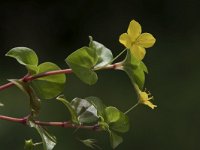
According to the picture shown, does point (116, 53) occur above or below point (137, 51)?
below

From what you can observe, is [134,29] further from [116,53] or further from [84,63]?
[116,53]

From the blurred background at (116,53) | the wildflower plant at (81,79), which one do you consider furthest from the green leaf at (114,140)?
the blurred background at (116,53)

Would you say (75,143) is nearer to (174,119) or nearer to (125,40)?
(174,119)

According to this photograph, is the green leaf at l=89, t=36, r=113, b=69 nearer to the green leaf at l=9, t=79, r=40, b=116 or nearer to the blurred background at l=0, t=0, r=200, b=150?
the green leaf at l=9, t=79, r=40, b=116

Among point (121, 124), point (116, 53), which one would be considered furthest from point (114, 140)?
point (116, 53)

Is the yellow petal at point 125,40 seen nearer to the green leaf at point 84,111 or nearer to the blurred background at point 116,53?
the green leaf at point 84,111

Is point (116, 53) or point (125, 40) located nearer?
point (125, 40)

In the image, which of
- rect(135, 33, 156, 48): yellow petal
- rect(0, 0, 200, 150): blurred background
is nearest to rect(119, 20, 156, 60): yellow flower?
rect(135, 33, 156, 48): yellow petal
